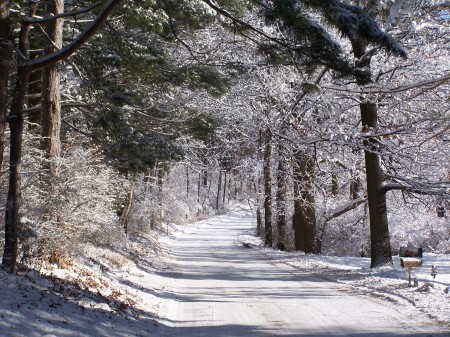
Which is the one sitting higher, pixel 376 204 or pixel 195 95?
pixel 195 95

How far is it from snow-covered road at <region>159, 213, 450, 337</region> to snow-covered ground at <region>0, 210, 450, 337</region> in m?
0.02

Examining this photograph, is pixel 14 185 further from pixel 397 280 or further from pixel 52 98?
pixel 397 280

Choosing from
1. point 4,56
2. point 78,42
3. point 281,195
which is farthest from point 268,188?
point 4,56

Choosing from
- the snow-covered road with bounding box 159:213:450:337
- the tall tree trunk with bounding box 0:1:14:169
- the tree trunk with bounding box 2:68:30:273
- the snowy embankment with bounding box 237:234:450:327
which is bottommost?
the snow-covered road with bounding box 159:213:450:337

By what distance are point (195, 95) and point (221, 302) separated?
9698mm

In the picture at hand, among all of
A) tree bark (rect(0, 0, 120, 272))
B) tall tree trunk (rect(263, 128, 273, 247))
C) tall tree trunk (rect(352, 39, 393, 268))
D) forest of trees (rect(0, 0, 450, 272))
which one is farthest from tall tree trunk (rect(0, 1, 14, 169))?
tall tree trunk (rect(263, 128, 273, 247))

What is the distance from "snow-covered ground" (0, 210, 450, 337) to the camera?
7535 millimetres

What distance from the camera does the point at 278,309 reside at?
1019 centimetres

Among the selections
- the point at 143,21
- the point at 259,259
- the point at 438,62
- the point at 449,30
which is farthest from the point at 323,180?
the point at 143,21

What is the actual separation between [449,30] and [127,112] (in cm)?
817

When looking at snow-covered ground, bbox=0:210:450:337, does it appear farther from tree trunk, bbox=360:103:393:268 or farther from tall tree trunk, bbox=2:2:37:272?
tree trunk, bbox=360:103:393:268

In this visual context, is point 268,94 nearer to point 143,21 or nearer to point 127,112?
point 127,112

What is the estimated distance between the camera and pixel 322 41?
8.53 metres

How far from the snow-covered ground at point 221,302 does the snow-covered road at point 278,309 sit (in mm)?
17
